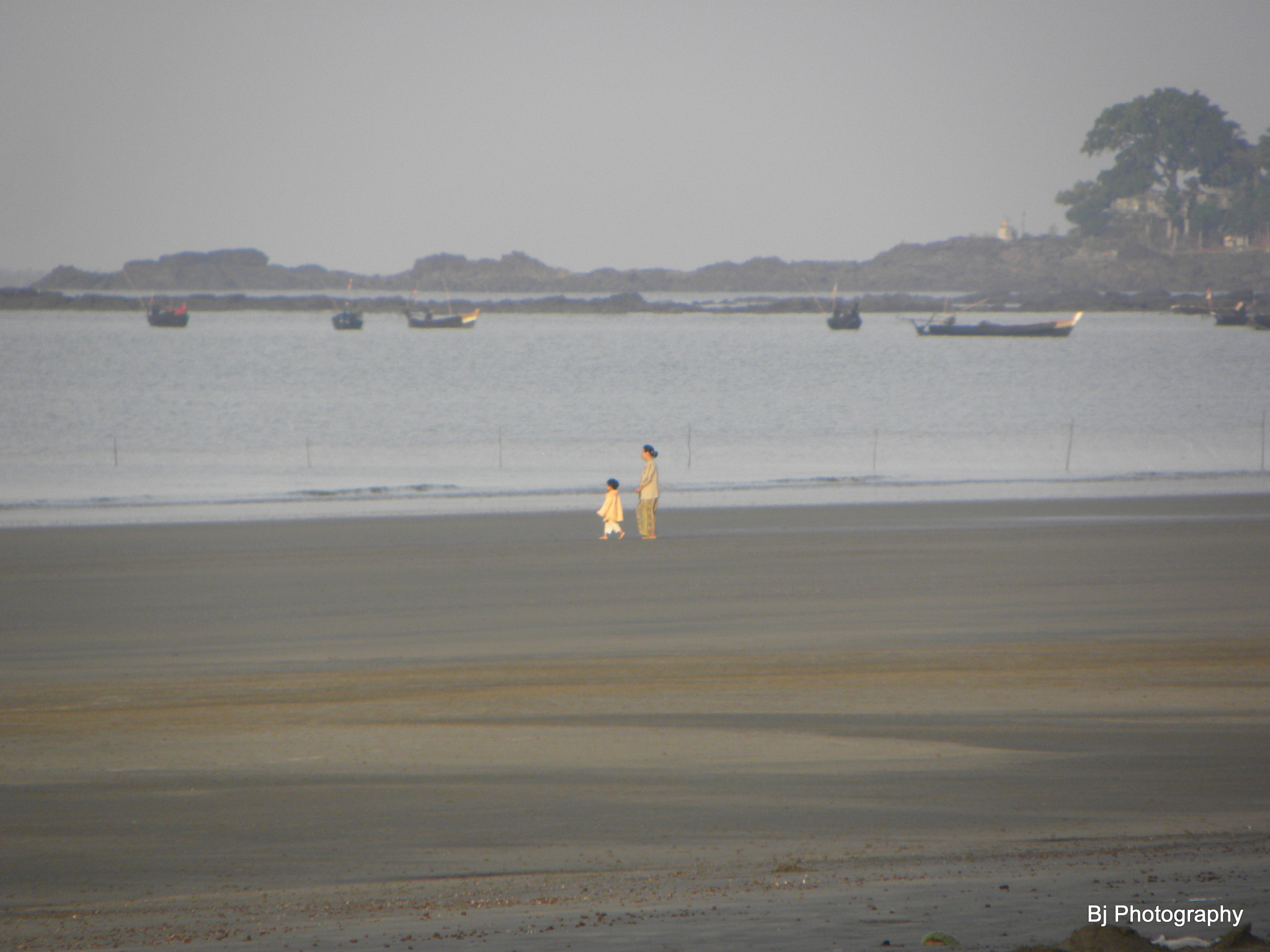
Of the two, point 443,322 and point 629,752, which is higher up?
point 443,322

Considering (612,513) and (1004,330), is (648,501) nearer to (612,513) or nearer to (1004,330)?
(612,513)

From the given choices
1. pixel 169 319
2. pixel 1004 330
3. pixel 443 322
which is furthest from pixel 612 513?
pixel 169 319

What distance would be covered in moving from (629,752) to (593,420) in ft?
151

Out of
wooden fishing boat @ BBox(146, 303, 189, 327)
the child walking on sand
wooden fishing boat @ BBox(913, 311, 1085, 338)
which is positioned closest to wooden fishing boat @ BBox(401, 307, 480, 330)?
wooden fishing boat @ BBox(146, 303, 189, 327)

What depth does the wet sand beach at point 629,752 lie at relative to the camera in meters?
4.57

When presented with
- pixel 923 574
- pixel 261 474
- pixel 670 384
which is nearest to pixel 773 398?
pixel 670 384

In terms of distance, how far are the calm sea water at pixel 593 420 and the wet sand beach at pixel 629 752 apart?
999 centimetres

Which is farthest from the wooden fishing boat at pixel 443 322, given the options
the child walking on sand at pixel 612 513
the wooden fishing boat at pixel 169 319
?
the child walking on sand at pixel 612 513

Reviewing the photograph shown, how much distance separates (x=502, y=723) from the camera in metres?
7.82

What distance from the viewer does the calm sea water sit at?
26.8 m

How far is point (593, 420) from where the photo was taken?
174ft

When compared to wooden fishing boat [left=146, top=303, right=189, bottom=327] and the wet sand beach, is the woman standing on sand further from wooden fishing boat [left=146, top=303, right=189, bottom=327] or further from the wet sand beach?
wooden fishing boat [left=146, top=303, right=189, bottom=327]

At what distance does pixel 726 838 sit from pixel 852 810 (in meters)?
0.81

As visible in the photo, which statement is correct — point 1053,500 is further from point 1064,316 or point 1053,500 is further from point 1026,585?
point 1064,316
